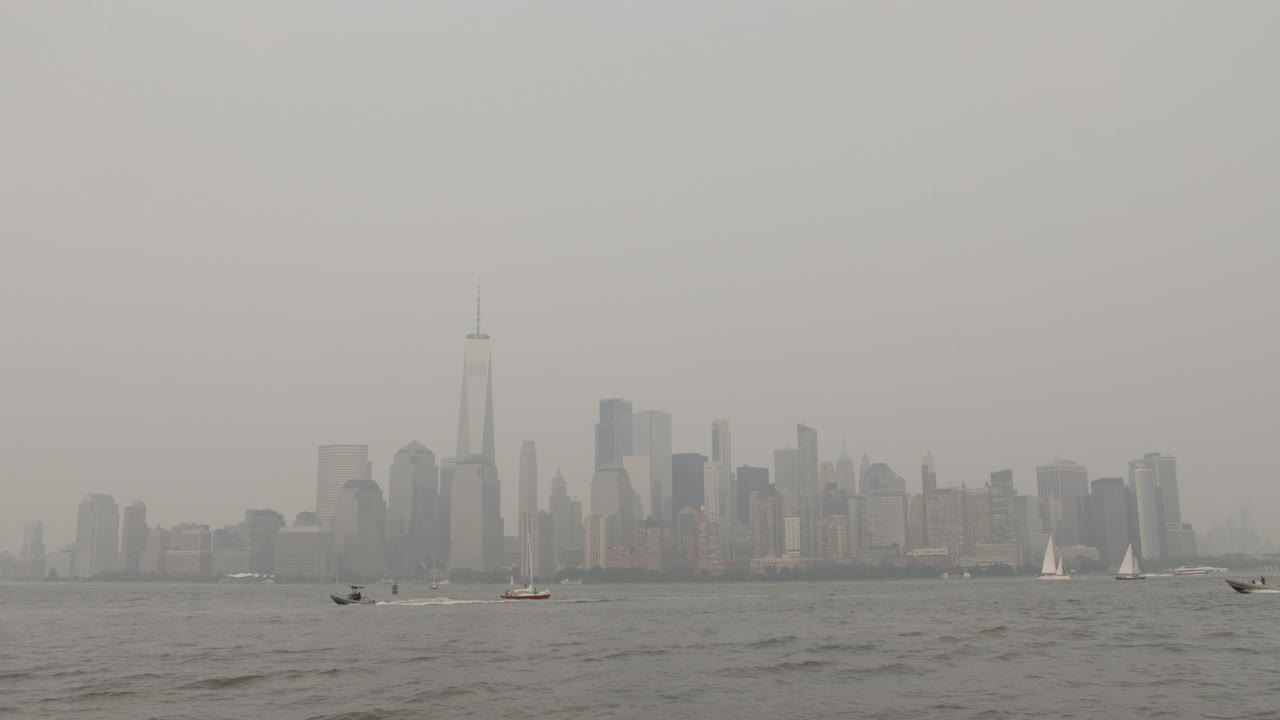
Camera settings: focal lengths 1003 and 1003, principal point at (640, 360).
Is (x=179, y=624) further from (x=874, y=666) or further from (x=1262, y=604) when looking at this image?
(x=1262, y=604)

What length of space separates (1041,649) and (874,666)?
16.1 metres

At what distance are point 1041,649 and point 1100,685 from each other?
64.2 feet

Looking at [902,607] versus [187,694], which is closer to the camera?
[187,694]

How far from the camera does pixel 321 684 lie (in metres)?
59.5

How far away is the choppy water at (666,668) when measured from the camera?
49.9 metres

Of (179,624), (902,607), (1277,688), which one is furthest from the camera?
(902,607)

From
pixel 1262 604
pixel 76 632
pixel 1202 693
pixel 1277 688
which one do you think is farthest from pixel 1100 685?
pixel 76 632

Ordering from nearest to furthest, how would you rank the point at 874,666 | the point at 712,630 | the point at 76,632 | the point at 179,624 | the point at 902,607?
the point at 874,666, the point at 712,630, the point at 76,632, the point at 179,624, the point at 902,607

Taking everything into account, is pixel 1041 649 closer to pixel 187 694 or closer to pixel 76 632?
pixel 187 694

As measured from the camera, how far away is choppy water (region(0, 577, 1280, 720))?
49.9m

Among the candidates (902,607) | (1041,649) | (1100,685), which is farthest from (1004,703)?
(902,607)

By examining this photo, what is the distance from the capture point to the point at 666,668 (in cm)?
6612

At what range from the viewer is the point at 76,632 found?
11012 cm

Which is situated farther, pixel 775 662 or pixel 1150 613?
pixel 1150 613
